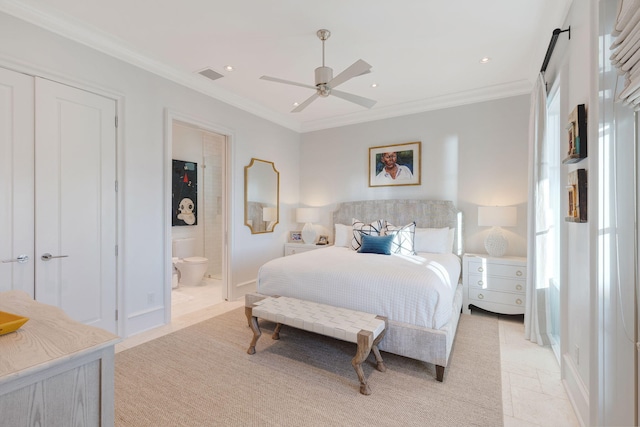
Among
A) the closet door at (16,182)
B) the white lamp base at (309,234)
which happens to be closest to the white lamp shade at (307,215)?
the white lamp base at (309,234)

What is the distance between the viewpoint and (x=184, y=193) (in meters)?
5.32

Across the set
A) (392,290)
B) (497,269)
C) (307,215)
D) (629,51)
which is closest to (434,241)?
(497,269)

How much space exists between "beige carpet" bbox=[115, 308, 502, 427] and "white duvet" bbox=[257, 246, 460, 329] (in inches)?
17.2

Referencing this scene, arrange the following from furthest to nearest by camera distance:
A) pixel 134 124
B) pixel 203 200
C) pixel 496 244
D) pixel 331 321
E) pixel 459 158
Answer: pixel 203 200 → pixel 459 158 → pixel 496 244 → pixel 134 124 → pixel 331 321

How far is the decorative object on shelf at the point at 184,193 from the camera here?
520 centimetres

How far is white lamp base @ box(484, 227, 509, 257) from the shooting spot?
3.49 meters

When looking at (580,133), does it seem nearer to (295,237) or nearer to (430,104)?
(430,104)

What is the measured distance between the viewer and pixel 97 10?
2340 millimetres

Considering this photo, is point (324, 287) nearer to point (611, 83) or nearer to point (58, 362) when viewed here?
point (58, 362)

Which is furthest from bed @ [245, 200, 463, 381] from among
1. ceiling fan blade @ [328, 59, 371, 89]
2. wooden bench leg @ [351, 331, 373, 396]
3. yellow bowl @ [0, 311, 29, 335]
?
yellow bowl @ [0, 311, 29, 335]

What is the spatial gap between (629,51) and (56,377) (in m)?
2.23

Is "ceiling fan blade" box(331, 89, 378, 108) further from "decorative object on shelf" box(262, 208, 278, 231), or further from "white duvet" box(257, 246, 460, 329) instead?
"decorative object on shelf" box(262, 208, 278, 231)

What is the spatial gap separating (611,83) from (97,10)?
11.2 ft

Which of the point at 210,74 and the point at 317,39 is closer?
the point at 317,39
